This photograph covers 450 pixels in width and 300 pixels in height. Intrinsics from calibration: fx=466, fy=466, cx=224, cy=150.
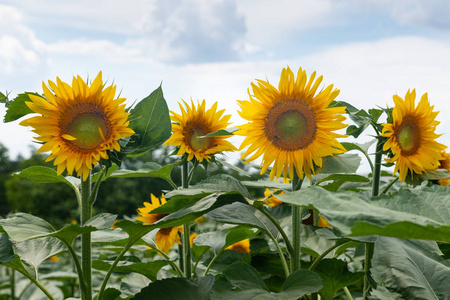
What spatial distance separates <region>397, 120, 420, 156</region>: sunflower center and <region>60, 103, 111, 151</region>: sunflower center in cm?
65

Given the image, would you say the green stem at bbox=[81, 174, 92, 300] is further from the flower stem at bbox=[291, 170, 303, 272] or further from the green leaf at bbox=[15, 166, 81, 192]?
the flower stem at bbox=[291, 170, 303, 272]

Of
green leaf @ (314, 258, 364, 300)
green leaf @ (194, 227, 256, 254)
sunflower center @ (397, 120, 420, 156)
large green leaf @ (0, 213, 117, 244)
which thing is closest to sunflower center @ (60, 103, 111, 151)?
large green leaf @ (0, 213, 117, 244)

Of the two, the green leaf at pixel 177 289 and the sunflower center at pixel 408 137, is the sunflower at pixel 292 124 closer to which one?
the sunflower center at pixel 408 137

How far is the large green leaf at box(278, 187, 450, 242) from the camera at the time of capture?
469mm

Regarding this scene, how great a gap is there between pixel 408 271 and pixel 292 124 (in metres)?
0.37

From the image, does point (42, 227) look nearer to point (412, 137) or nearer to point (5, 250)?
point (5, 250)

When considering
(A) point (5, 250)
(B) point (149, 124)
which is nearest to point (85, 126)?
(B) point (149, 124)

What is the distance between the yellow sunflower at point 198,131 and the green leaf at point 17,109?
327mm

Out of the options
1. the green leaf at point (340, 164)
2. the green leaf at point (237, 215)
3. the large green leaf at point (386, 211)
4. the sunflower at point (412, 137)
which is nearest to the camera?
the large green leaf at point (386, 211)

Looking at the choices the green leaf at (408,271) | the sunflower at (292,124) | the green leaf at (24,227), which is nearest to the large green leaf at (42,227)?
the green leaf at (24,227)

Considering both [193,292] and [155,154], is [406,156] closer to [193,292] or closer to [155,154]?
[193,292]

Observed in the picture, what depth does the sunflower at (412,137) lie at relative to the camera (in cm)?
106

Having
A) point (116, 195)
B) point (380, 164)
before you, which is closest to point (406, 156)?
point (380, 164)

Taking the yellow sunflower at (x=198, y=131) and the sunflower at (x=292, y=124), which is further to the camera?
the yellow sunflower at (x=198, y=131)
